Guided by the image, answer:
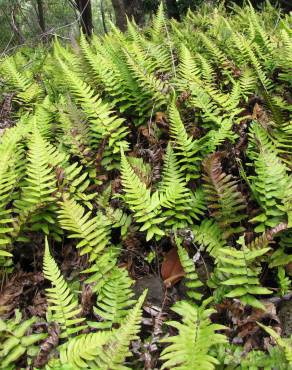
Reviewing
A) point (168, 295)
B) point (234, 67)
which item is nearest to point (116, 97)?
point (234, 67)

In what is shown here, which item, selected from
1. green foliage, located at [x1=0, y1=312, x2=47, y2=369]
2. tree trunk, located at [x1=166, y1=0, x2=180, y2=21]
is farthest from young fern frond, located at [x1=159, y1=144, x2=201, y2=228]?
tree trunk, located at [x1=166, y1=0, x2=180, y2=21]

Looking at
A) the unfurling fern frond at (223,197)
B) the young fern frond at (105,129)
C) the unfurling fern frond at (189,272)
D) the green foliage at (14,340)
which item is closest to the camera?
the green foliage at (14,340)

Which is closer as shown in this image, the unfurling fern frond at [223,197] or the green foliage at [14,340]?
the green foliage at [14,340]

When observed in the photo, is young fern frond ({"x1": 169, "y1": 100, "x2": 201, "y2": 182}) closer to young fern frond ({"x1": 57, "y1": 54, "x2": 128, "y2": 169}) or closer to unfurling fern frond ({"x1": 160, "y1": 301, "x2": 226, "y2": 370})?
young fern frond ({"x1": 57, "y1": 54, "x2": 128, "y2": 169})

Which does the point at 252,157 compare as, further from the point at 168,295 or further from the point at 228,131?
the point at 168,295

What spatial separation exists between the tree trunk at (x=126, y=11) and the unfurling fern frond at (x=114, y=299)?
819 cm

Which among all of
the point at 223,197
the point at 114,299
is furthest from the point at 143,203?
the point at 114,299

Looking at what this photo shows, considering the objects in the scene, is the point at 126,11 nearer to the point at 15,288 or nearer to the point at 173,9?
the point at 173,9

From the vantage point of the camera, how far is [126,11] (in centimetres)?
1000

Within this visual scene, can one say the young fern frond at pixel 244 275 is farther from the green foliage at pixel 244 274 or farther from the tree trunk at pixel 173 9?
the tree trunk at pixel 173 9

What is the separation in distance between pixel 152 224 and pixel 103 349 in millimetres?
927

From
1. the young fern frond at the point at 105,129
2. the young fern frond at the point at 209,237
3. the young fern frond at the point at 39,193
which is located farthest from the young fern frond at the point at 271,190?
the young fern frond at the point at 39,193

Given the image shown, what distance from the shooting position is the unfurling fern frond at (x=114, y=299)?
7.27 feet

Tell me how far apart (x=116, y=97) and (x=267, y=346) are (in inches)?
99.7
